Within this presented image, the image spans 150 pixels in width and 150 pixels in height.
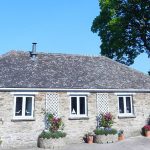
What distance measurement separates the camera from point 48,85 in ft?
63.0

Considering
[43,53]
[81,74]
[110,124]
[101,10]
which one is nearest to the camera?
[110,124]

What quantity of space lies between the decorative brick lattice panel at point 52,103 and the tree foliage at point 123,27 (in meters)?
15.7

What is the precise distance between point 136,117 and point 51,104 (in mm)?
7819

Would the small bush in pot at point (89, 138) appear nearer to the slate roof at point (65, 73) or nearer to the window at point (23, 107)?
the slate roof at point (65, 73)

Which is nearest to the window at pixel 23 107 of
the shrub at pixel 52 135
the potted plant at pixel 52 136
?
the potted plant at pixel 52 136

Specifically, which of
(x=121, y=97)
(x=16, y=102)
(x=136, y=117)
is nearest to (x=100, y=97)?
(x=121, y=97)

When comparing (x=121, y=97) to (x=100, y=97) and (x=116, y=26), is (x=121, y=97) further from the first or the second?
A: (x=116, y=26)

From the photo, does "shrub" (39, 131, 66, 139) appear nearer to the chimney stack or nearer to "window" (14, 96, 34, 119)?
"window" (14, 96, 34, 119)

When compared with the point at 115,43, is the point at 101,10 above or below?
above

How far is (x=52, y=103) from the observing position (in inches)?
749

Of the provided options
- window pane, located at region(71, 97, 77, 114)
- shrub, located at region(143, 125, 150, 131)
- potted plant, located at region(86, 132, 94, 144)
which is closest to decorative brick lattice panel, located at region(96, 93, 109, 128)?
potted plant, located at region(86, 132, 94, 144)

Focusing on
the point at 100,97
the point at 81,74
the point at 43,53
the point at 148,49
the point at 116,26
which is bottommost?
the point at 100,97

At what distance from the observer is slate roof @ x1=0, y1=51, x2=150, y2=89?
19.4m

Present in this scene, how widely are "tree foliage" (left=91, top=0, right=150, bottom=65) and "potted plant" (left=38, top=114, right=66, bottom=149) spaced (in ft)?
56.1
